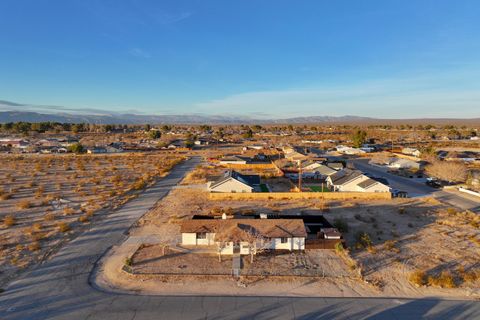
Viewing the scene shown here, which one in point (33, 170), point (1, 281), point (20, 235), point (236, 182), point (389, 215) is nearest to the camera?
point (1, 281)

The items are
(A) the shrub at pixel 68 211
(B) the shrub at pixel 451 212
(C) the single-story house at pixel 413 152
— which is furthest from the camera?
(C) the single-story house at pixel 413 152

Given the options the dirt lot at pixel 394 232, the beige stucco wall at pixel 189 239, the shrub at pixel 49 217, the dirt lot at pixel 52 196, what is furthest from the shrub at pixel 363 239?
the shrub at pixel 49 217

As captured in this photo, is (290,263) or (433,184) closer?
(290,263)

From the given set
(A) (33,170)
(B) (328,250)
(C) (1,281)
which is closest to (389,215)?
(B) (328,250)

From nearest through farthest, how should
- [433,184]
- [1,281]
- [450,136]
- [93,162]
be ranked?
[1,281] → [433,184] → [93,162] → [450,136]

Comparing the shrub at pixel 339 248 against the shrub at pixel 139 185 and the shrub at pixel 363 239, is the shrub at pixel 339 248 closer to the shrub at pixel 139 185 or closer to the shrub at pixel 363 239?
the shrub at pixel 363 239

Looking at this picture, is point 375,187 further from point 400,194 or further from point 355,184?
point 400,194

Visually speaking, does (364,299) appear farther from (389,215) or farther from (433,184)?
(433,184)

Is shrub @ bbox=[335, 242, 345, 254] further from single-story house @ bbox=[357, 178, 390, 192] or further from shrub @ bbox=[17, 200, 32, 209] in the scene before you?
shrub @ bbox=[17, 200, 32, 209]
